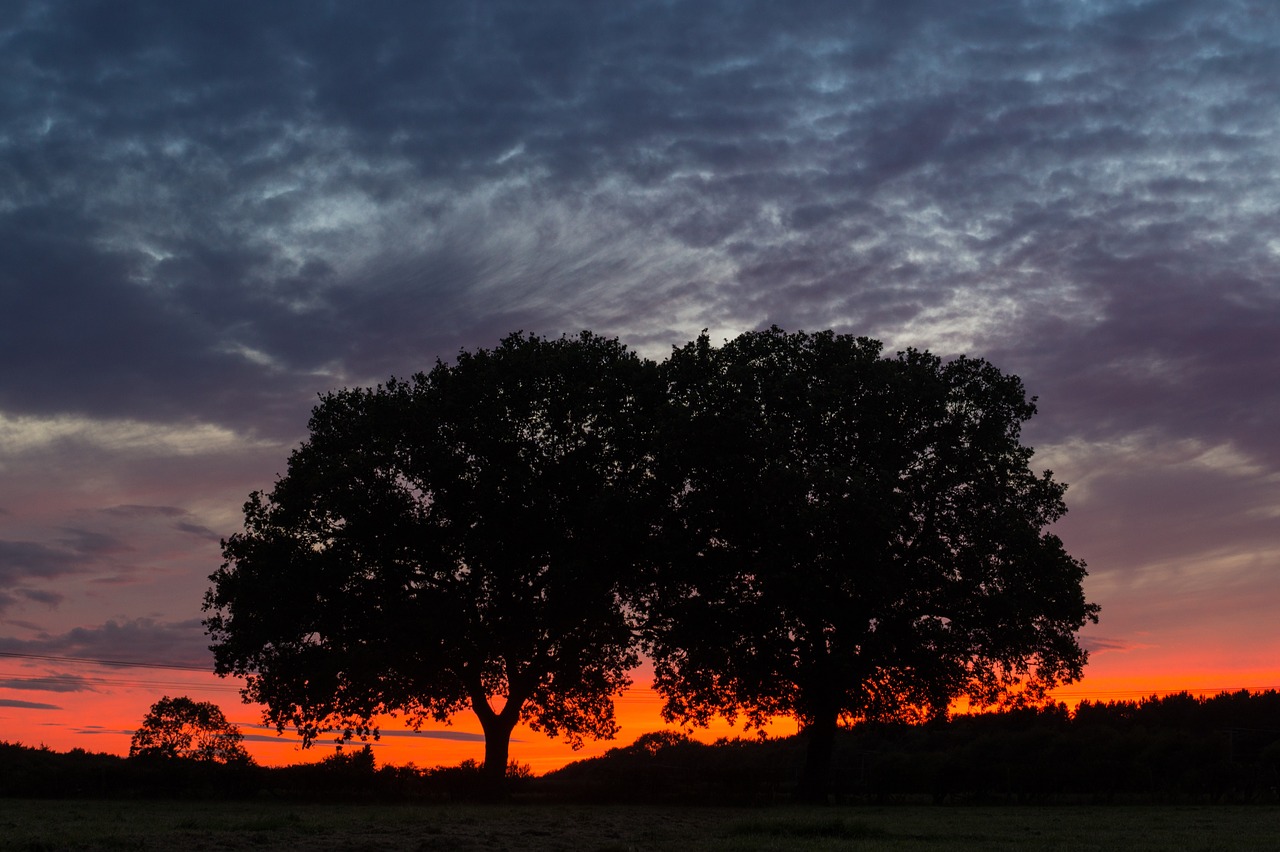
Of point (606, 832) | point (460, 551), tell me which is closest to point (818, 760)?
point (460, 551)

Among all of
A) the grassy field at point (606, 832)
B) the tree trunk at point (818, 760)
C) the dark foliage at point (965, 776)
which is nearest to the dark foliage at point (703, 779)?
A: the dark foliage at point (965, 776)

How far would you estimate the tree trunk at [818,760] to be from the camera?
4917 cm

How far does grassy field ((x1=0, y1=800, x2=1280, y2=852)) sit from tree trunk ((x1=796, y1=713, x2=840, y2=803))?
10812 millimetres

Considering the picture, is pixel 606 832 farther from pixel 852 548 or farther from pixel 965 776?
pixel 965 776

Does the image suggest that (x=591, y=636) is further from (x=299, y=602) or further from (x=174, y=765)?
(x=174, y=765)

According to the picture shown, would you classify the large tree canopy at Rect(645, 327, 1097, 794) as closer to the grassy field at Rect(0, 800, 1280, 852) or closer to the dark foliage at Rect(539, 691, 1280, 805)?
the dark foliage at Rect(539, 691, 1280, 805)

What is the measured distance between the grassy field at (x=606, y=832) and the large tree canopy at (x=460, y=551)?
955 cm

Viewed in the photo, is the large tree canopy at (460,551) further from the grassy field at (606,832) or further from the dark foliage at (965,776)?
the grassy field at (606,832)

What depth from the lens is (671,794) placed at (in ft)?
168

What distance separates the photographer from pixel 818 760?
49812 mm

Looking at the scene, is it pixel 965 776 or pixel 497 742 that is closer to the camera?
pixel 497 742

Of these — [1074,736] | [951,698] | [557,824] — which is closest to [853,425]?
[951,698]

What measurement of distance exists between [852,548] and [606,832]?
2032 centimetres

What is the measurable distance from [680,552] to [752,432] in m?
6.01
